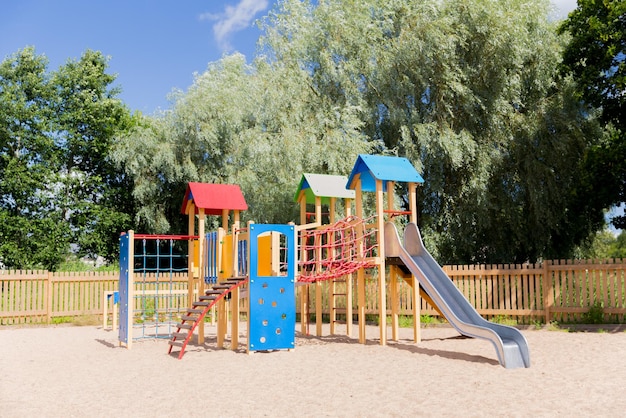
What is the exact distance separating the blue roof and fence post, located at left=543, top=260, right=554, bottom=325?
500cm

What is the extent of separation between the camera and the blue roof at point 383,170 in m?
11.5

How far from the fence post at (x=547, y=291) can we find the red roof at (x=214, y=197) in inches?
289

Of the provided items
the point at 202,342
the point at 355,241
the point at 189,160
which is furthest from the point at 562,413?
the point at 189,160

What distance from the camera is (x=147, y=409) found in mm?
5969

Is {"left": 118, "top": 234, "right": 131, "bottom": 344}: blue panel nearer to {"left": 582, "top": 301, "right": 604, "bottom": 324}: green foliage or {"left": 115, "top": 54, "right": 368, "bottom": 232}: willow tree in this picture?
{"left": 115, "top": 54, "right": 368, "bottom": 232}: willow tree

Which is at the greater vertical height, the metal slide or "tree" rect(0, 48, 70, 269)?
"tree" rect(0, 48, 70, 269)

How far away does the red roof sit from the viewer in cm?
1222

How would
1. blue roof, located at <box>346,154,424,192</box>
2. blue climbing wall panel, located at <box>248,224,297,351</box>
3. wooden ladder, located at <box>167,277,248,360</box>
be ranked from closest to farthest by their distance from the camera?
1. wooden ladder, located at <box>167,277,248,360</box>
2. blue climbing wall panel, located at <box>248,224,297,351</box>
3. blue roof, located at <box>346,154,424,192</box>

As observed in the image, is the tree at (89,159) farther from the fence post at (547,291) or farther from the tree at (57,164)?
the fence post at (547,291)

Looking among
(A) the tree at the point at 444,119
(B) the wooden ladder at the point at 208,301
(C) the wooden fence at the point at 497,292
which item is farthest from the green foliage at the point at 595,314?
(B) the wooden ladder at the point at 208,301

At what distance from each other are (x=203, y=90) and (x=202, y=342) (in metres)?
12.1

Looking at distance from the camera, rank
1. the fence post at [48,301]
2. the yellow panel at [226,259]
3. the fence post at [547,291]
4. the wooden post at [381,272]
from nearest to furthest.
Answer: the wooden post at [381,272] → the yellow panel at [226,259] → the fence post at [547,291] → the fence post at [48,301]

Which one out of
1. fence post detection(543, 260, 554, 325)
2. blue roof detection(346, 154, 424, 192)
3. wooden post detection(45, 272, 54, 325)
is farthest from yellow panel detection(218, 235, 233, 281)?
wooden post detection(45, 272, 54, 325)

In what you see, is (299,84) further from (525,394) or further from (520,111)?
(525,394)
